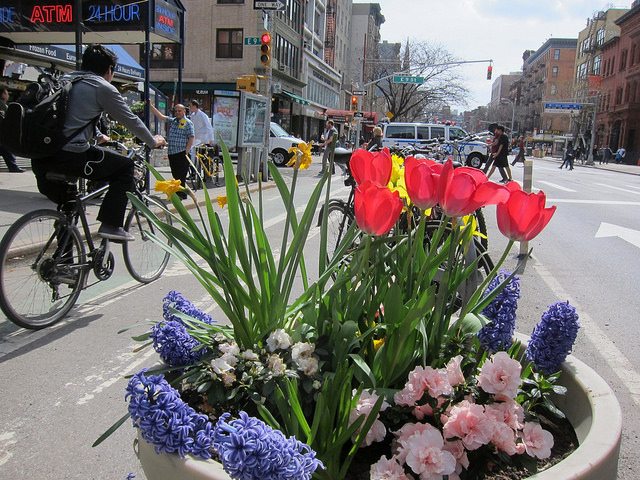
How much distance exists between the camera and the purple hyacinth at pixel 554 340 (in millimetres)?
1781

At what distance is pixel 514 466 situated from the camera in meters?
1.41

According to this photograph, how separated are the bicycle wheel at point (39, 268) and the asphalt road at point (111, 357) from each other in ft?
→ 0.48

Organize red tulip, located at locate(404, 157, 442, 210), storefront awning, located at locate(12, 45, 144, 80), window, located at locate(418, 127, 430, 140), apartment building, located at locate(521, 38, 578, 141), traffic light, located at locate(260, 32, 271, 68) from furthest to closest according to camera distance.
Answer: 1. apartment building, located at locate(521, 38, 578, 141)
2. window, located at locate(418, 127, 430, 140)
3. storefront awning, located at locate(12, 45, 144, 80)
4. traffic light, located at locate(260, 32, 271, 68)
5. red tulip, located at locate(404, 157, 442, 210)

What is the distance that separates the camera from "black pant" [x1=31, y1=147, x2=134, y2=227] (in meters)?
3.91

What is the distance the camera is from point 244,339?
1750 mm

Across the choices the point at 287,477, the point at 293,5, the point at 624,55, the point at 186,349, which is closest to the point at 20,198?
the point at 186,349

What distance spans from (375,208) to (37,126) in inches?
124

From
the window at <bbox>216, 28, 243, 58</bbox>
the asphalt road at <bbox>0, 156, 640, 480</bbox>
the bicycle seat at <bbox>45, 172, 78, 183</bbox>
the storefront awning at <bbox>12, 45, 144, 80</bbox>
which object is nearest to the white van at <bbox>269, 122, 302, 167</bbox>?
the storefront awning at <bbox>12, 45, 144, 80</bbox>

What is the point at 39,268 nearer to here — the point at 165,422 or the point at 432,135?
the point at 165,422

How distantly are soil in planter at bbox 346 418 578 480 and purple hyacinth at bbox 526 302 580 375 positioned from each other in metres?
0.18

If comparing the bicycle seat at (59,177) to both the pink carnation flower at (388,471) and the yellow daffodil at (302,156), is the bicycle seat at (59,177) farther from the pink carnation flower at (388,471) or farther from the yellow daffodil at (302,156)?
the pink carnation flower at (388,471)

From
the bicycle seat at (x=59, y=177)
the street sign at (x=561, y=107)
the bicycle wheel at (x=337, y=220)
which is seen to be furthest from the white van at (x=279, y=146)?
the street sign at (x=561, y=107)

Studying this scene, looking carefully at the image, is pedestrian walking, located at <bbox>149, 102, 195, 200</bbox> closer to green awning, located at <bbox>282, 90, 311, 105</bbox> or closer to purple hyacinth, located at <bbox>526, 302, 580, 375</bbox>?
purple hyacinth, located at <bbox>526, 302, 580, 375</bbox>

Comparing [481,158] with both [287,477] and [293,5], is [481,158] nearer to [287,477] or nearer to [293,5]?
[293,5]
